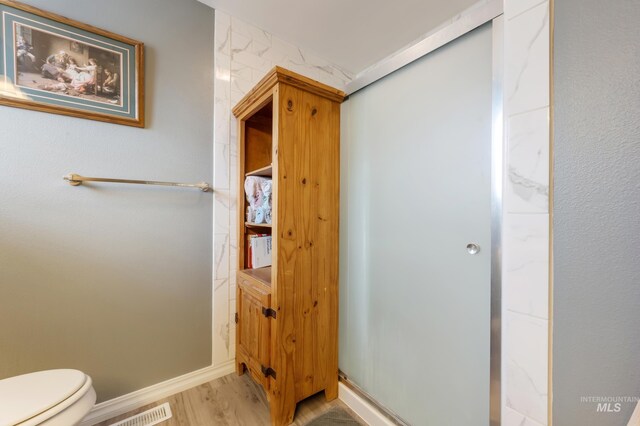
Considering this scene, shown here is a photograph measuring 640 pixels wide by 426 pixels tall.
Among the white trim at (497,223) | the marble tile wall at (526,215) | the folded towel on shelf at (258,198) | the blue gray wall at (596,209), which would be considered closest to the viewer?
the blue gray wall at (596,209)

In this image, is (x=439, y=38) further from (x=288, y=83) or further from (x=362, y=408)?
(x=362, y=408)

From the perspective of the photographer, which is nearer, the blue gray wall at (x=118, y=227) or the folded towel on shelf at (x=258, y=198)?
the blue gray wall at (x=118, y=227)

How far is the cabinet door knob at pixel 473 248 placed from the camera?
789 mm

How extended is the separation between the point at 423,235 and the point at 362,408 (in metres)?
0.92

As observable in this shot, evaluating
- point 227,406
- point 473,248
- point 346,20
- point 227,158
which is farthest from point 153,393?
point 346,20

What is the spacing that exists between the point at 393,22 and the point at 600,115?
1.42 m

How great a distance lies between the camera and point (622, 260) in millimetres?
505

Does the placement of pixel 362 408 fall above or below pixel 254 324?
below

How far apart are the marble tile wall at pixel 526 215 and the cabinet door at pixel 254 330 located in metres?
0.92

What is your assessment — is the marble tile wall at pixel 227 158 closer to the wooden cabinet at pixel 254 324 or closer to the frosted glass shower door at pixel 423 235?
the wooden cabinet at pixel 254 324

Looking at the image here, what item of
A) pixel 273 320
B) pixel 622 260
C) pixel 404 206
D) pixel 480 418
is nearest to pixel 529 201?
pixel 622 260
